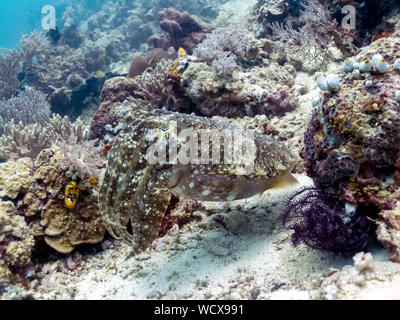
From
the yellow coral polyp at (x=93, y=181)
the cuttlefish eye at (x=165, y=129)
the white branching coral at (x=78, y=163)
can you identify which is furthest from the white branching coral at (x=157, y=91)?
the cuttlefish eye at (x=165, y=129)

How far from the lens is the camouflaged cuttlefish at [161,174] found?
318 centimetres

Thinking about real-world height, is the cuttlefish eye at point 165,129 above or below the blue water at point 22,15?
below

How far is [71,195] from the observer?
180 inches

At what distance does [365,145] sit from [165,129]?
2213mm

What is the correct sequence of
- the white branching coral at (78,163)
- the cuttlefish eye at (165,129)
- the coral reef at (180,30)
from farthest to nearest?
1. the coral reef at (180,30)
2. the white branching coral at (78,163)
3. the cuttlefish eye at (165,129)

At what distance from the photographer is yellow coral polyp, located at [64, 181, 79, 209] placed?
179 inches

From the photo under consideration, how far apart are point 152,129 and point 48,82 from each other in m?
17.3

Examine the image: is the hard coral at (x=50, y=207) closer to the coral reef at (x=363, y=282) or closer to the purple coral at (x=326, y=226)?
the purple coral at (x=326, y=226)

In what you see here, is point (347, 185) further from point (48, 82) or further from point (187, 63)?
point (48, 82)

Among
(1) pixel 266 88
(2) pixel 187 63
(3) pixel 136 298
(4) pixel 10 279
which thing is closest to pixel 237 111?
(1) pixel 266 88

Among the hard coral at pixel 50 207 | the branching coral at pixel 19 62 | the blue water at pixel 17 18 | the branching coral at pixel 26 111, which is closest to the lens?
the hard coral at pixel 50 207

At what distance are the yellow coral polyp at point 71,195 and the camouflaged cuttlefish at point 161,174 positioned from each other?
139cm

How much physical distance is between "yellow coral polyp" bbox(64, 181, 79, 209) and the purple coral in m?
3.32
